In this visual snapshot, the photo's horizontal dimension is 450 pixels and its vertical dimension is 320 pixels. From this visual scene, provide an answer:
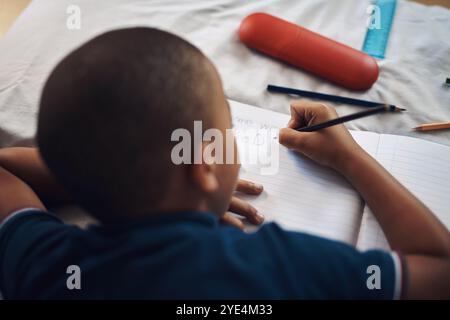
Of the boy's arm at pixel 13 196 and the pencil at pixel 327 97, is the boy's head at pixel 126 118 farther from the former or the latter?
the pencil at pixel 327 97

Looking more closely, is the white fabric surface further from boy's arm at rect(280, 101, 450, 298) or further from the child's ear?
the child's ear

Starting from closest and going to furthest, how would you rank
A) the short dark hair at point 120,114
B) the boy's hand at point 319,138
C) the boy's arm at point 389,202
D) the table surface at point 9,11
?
the short dark hair at point 120,114
the boy's arm at point 389,202
the boy's hand at point 319,138
the table surface at point 9,11

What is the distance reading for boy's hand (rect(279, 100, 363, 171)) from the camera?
0.54 meters

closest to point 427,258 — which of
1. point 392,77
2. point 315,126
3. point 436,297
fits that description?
point 436,297

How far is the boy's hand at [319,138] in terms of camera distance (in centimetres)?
54

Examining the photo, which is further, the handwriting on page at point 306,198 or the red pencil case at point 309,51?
the red pencil case at point 309,51

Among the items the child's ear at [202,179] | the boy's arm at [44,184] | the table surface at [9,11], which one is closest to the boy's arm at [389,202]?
the boy's arm at [44,184]

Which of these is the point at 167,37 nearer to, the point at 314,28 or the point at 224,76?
the point at 224,76

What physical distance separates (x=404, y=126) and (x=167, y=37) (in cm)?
41

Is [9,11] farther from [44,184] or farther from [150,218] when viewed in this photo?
[150,218]

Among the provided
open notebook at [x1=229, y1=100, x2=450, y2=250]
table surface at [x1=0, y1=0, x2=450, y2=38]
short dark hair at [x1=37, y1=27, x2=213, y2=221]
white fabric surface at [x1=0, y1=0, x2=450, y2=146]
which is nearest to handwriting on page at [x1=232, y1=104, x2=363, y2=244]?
open notebook at [x1=229, y1=100, x2=450, y2=250]

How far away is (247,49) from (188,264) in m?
0.43

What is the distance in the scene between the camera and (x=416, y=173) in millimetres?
531

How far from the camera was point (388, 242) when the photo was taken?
0.48 metres
